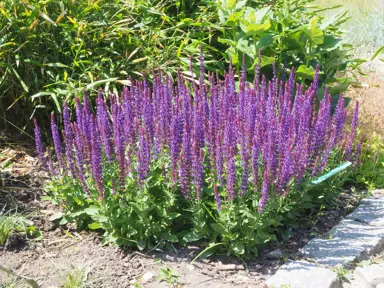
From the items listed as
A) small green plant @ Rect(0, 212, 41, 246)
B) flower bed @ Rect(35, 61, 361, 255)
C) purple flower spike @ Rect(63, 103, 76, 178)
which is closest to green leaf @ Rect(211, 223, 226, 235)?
flower bed @ Rect(35, 61, 361, 255)

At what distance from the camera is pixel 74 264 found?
10.4 feet

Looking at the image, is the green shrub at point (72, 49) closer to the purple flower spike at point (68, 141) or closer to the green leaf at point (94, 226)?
the purple flower spike at point (68, 141)

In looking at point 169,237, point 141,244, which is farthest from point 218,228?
point 141,244

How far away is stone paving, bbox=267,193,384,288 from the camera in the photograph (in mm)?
2939

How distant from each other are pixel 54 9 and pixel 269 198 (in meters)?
2.74

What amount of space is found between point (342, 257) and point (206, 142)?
40.5 inches

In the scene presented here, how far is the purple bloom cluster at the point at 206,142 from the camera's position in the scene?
2.91 m

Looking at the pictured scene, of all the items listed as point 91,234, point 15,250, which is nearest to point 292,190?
point 91,234

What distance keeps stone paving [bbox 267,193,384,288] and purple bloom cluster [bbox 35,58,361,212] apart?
1.42 feet

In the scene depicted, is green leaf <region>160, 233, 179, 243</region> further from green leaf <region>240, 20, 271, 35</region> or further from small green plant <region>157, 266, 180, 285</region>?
green leaf <region>240, 20, 271, 35</region>

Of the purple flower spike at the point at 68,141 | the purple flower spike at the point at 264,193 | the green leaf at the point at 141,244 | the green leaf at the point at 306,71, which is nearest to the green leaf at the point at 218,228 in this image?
the purple flower spike at the point at 264,193

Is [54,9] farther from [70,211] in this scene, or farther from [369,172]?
[369,172]

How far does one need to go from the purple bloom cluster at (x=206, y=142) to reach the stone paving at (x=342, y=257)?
1.42 ft

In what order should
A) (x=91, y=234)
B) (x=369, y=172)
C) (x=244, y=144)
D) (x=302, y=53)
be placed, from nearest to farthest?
(x=244, y=144), (x=91, y=234), (x=369, y=172), (x=302, y=53)
